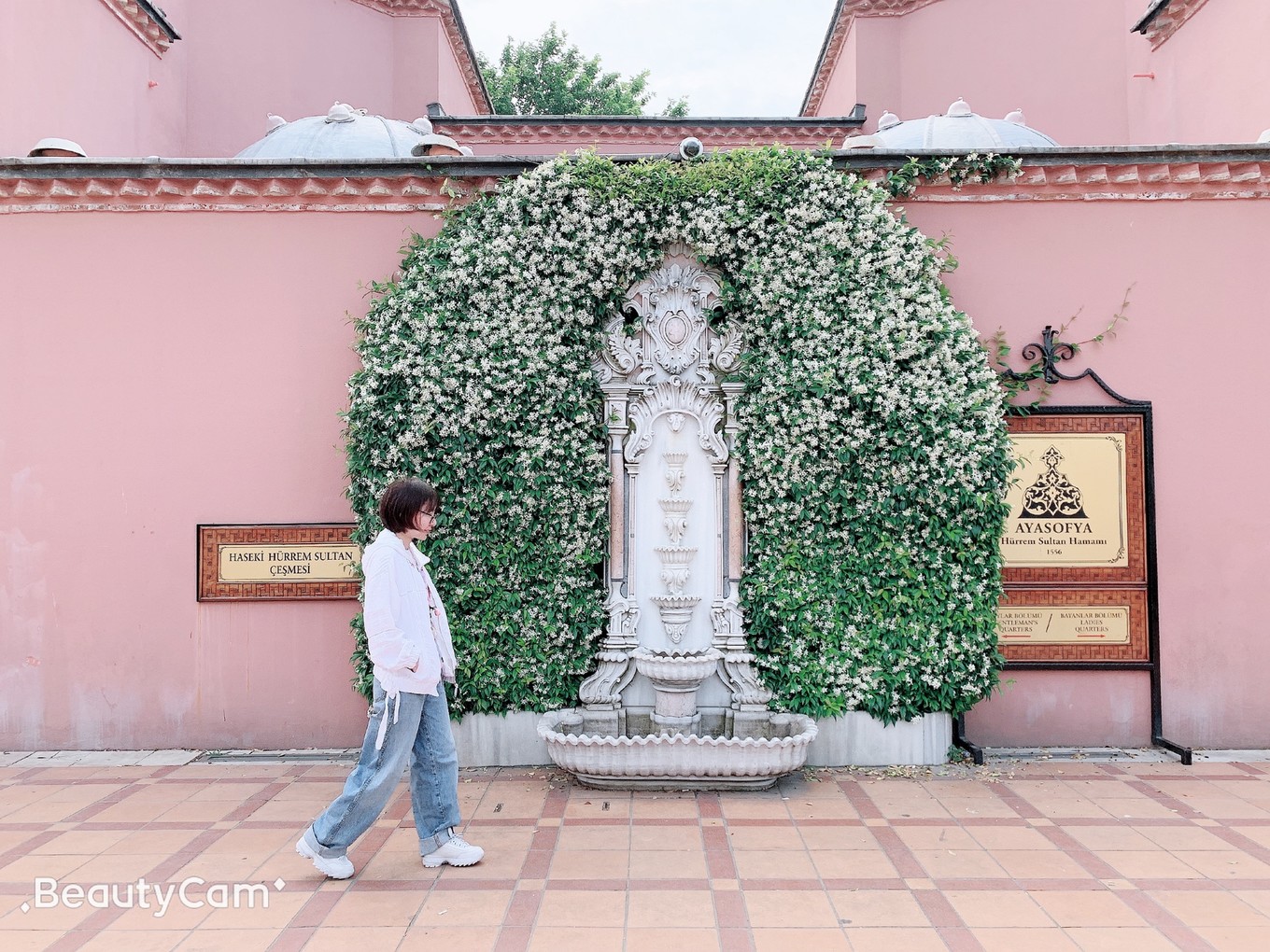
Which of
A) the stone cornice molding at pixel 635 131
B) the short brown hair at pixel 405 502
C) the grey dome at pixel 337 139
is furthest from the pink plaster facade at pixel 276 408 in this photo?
the stone cornice molding at pixel 635 131

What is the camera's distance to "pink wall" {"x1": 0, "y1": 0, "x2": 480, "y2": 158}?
268 inches

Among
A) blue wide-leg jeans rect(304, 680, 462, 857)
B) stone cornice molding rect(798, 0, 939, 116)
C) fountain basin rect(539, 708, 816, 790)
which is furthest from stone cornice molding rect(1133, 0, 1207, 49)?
blue wide-leg jeans rect(304, 680, 462, 857)

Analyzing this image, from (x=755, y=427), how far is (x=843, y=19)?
812 centimetres

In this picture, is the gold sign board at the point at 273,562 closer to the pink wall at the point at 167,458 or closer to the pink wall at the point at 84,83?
the pink wall at the point at 167,458

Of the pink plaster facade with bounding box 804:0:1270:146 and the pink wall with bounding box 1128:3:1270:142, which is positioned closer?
the pink wall with bounding box 1128:3:1270:142

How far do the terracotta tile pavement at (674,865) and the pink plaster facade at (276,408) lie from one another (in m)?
0.54

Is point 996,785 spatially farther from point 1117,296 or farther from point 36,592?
point 36,592

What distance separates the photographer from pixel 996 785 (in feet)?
15.5

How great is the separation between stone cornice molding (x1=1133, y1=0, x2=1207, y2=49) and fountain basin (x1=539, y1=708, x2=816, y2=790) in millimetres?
8329

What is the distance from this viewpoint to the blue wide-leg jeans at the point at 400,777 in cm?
350

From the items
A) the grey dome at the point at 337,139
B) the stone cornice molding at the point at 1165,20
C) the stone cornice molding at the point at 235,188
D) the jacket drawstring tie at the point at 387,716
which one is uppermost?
the stone cornice molding at the point at 1165,20

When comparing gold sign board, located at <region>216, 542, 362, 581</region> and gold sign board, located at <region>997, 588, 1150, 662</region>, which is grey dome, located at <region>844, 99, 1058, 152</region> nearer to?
gold sign board, located at <region>997, 588, 1150, 662</region>

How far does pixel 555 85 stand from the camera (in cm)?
2167

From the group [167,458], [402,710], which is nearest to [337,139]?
[167,458]
